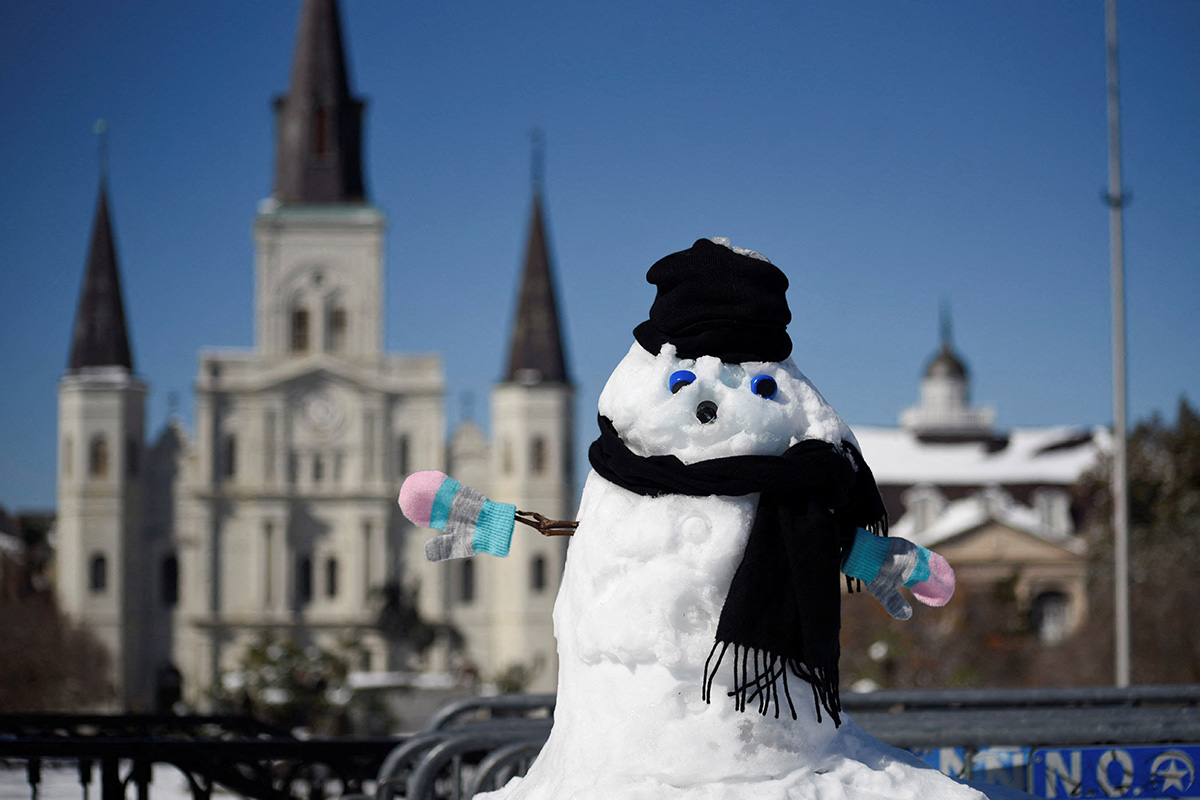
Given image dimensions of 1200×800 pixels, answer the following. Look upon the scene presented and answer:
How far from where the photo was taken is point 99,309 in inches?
1953

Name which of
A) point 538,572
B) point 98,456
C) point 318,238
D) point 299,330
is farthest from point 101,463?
point 538,572

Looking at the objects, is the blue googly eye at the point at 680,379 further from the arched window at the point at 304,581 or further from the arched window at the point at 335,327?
the arched window at the point at 335,327

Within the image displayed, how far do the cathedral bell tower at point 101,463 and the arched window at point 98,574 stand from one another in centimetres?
3

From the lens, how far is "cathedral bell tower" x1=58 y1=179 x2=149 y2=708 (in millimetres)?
48938

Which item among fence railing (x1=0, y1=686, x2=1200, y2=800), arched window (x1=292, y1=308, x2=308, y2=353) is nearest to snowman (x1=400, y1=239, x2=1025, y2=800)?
fence railing (x1=0, y1=686, x2=1200, y2=800)

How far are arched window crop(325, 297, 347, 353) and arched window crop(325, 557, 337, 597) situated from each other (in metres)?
7.30

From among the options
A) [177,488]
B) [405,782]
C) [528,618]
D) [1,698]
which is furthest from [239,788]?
[177,488]

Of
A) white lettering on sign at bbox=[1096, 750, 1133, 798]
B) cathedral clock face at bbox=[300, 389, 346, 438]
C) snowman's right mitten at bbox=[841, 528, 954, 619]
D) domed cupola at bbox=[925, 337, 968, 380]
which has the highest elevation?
domed cupola at bbox=[925, 337, 968, 380]

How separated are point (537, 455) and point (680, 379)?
155 ft

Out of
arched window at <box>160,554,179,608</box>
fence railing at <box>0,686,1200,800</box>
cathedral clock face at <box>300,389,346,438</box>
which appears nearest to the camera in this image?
fence railing at <box>0,686,1200,800</box>

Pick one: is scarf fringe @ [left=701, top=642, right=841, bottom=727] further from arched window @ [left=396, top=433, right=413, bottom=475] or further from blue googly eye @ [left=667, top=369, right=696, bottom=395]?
arched window @ [left=396, top=433, right=413, bottom=475]

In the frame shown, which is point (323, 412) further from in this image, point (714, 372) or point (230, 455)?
point (714, 372)

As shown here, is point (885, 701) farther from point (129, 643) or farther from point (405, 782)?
point (129, 643)

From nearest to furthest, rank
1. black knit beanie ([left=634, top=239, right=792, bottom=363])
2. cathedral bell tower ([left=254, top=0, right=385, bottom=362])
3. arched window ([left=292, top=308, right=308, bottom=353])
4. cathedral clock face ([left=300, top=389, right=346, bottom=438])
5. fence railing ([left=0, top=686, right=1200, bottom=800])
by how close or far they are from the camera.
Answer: black knit beanie ([left=634, top=239, right=792, bottom=363]) → fence railing ([left=0, top=686, right=1200, bottom=800]) → cathedral clock face ([left=300, top=389, right=346, bottom=438]) → cathedral bell tower ([left=254, top=0, right=385, bottom=362]) → arched window ([left=292, top=308, right=308, bottom=353])
